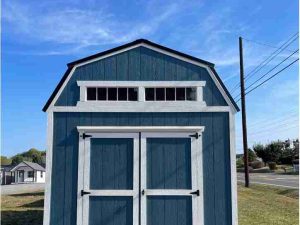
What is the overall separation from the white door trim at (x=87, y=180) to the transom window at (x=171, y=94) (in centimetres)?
101

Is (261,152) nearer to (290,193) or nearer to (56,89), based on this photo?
(290,193)

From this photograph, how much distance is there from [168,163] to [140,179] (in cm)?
72

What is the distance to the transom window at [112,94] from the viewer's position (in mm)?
9133

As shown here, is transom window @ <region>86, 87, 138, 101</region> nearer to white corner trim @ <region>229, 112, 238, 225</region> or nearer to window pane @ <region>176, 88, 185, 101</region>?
window pane @ <region>176, 88, 185, 101</region>

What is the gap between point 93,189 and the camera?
873cm

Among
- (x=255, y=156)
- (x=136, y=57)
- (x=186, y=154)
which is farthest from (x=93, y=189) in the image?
(x=255, y=156)

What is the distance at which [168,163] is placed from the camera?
8828 millimetres

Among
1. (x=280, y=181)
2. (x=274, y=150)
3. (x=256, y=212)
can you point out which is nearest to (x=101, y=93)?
(x=256, y=212)

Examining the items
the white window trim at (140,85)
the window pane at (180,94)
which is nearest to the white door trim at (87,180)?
the white window trim at (140,85)

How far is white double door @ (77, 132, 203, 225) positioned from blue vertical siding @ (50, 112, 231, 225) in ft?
0.62

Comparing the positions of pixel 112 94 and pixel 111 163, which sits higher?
pixel 112 94

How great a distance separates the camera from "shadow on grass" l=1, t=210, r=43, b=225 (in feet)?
39.4

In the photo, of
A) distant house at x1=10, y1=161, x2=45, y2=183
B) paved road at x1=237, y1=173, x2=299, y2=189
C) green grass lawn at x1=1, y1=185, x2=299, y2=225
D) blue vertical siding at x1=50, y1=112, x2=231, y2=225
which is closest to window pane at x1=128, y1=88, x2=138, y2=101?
blue vertical siding at x1=50, y1=112, x2=231, y2=225

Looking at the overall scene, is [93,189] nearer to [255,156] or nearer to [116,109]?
[116,109]
